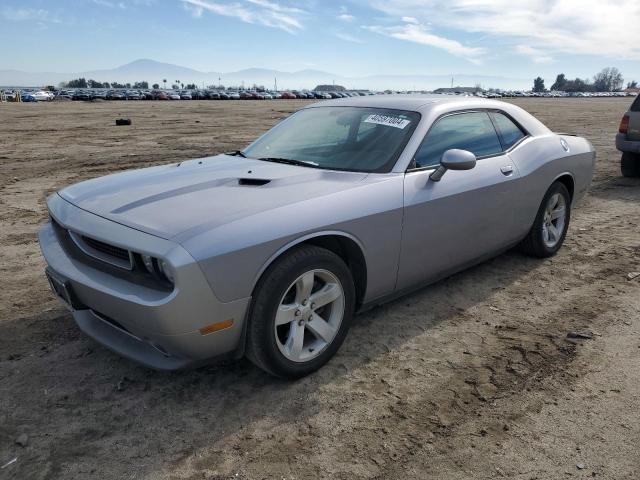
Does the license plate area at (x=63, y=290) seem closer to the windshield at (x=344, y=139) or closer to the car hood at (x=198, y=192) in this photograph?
the car hood at (x=198, y=192)

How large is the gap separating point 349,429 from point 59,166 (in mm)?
9274

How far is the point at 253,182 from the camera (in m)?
3.08

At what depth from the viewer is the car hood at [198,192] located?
8.45 feet

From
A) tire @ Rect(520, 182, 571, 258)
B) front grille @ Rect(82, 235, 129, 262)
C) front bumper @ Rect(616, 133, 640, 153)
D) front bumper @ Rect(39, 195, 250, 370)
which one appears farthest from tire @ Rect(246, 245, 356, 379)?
front bumper @ Rect(616, 133, 640, 153)

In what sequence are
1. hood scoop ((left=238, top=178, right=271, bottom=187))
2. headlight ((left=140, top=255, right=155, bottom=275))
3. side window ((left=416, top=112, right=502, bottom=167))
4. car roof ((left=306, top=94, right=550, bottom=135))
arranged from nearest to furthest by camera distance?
1. headlight ((left=140, top=255, right=155, bottom=275))
2. hood scoop ((left=238, top=178, right=271, bottom=187))
3. side window ((left=416, top=112, right=502, bottom=167))
4. car roof ((left=306, top=94, right=550, bottom=135))

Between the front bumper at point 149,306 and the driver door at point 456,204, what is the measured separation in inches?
52.4

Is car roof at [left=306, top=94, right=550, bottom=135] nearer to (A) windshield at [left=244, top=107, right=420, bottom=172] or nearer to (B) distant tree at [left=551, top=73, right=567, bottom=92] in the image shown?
(A) windshield at [left=244, top=107, right=420, bottom=172]

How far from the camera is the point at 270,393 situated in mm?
2803

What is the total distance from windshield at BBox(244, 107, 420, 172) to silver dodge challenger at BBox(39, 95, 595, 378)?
0.04ft

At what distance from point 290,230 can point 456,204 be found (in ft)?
4.69

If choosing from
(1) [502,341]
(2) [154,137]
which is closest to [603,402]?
(1) [502,341]

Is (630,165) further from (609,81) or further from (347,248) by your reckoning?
(609,81)

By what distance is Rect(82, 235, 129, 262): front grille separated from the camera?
2.57 metres

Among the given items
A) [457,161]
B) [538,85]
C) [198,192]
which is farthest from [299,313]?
[538,85]
